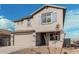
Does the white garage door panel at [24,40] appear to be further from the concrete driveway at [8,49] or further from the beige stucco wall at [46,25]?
the beige stucco wall at [46,25]

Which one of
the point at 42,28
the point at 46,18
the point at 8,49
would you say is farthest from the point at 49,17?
the point at 8,49

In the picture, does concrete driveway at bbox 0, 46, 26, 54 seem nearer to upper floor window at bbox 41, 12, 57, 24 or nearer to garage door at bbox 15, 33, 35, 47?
garage door at bbox 15, 33, 35, 47

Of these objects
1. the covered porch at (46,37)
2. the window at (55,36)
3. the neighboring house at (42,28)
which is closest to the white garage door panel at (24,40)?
the neighboring house at (42,28)

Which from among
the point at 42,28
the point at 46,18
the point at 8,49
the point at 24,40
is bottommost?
the point at 8,49

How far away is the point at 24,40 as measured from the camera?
4.84 meters

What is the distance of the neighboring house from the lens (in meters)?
4.80

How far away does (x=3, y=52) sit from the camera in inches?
190

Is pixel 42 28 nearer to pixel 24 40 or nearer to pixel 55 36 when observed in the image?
pixel 55 36
